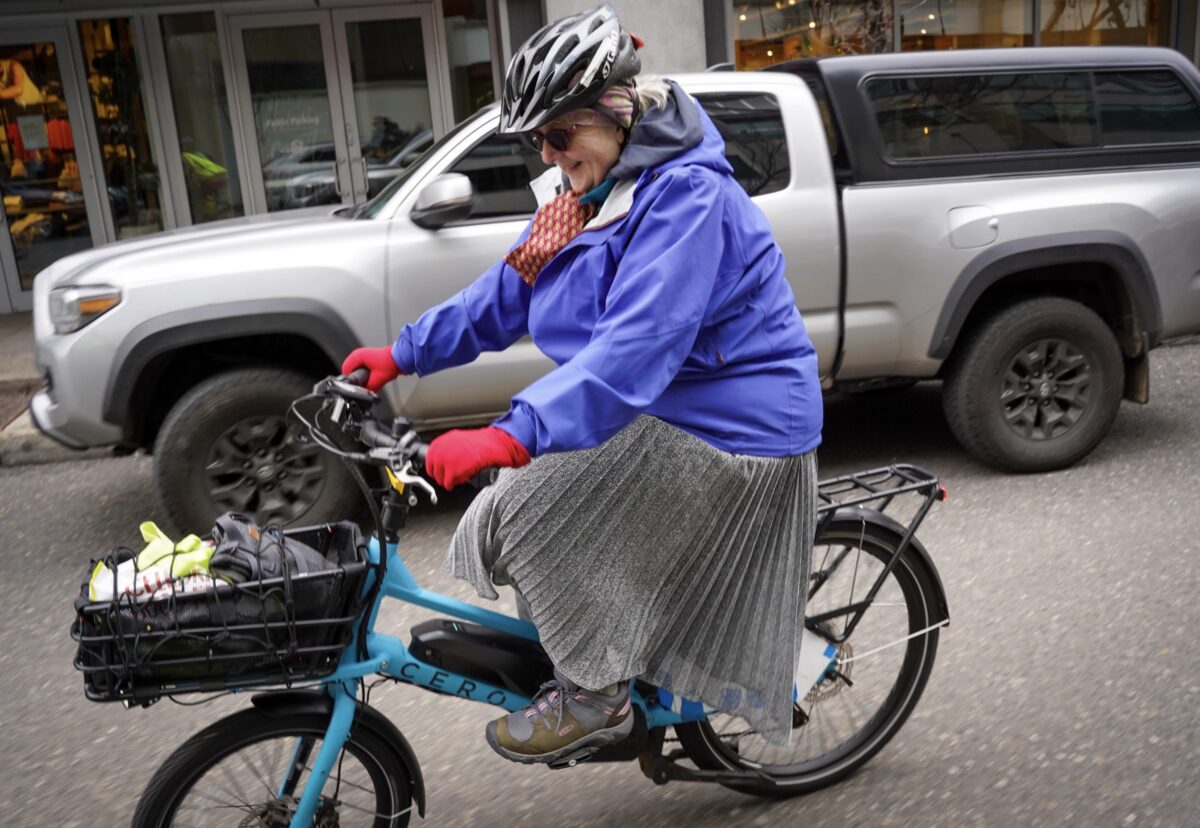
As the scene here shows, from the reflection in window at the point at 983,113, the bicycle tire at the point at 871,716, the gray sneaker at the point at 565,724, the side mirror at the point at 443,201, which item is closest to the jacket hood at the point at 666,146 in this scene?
the bicycle tire at the point at 871,716

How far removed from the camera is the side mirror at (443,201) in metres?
4.96

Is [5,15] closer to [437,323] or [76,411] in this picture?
[76,411]

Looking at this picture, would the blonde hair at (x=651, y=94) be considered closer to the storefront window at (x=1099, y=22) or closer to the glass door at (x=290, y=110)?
the glass door at (x=290, y=110)

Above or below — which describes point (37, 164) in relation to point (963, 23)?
below

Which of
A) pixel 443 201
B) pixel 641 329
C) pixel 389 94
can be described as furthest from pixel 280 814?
pixel 389 94

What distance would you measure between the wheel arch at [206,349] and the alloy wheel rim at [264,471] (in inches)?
13.2

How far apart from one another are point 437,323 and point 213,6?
9861 millimetres

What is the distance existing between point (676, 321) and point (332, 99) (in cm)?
1042

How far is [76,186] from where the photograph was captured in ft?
38.7

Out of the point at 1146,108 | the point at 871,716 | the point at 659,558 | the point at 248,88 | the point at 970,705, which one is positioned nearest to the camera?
the point at 659,558

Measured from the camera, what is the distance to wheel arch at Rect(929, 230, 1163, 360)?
5449 millimetres

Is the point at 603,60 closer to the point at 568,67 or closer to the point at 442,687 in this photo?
the point at 568,67

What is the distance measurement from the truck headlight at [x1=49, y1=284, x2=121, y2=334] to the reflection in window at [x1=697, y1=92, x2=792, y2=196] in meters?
2.77

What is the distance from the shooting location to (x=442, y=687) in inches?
105
